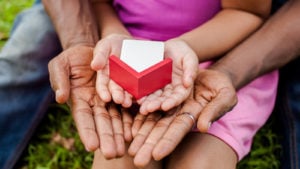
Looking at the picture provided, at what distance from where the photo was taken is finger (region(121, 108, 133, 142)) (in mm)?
1414

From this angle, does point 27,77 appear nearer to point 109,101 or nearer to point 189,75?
point 109,101

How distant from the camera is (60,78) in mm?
1445

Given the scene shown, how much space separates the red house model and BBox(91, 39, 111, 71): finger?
0.09 feet

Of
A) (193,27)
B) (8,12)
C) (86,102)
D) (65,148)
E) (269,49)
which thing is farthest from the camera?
(8,12)

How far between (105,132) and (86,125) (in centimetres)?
5

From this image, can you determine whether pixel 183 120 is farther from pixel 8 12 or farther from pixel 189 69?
pixel 8 12

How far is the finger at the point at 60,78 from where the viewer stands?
1402 millimetres

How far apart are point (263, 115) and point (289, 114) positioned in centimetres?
20

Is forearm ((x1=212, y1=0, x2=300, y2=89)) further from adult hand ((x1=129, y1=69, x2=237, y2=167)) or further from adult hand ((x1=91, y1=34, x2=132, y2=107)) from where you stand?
adult hand ((x1=91, y1=34, x2=132, y2=107))

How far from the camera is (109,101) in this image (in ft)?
4.79

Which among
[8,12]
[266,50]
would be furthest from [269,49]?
[8,12]

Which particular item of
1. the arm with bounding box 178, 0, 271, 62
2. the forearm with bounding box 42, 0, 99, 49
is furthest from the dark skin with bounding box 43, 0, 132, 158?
the arm with bounding box 178, 0, 271, 62

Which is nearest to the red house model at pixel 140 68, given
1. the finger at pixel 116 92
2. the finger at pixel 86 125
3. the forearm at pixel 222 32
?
the finger at pixel 116 92

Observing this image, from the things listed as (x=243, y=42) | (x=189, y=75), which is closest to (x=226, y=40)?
(x=243, y=42)
